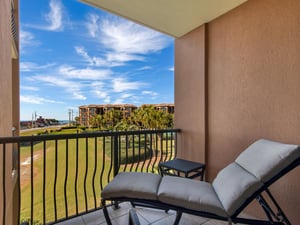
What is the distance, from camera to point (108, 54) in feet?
57.3

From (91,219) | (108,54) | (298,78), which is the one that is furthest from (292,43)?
(108,54)

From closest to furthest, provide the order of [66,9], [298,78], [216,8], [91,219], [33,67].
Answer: [298,78], [91,219], [216,8], [66,9], [33,67]

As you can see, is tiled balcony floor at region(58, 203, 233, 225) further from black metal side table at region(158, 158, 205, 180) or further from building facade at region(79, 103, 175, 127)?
building facade at region(79, 103, 175, 127)

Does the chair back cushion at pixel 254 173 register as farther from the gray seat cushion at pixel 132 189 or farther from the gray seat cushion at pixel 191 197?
the gray seat cushion at pixel 132 189

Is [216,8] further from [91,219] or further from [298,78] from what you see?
[91,219]

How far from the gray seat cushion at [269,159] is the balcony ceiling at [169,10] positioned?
1904 millimetres

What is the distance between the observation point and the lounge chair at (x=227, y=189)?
1383 millimetres

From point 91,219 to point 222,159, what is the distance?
1855 millimetres

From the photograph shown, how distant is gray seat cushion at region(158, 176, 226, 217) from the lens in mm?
1437

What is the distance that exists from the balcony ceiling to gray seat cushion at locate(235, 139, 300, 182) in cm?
190

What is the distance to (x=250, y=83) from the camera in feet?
7.23

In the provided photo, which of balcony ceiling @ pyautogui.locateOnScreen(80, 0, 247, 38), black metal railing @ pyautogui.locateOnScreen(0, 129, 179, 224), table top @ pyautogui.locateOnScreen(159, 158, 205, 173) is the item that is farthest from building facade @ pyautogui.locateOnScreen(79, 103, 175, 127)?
table top @ pyautogui.locateOnScreen(159, 158, 205, 173)

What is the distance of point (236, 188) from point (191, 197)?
375mm

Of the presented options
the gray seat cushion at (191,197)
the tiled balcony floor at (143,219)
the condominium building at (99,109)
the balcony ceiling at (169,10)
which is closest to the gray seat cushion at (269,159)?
the gray seat cushion at (191,197)
